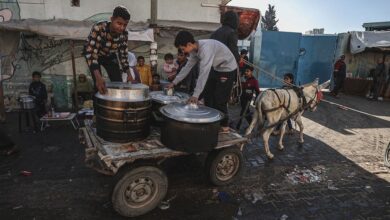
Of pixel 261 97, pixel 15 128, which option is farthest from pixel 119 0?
pixel 261 97

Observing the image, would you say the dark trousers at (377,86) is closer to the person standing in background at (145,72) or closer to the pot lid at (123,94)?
the person standing in background at (145,72)

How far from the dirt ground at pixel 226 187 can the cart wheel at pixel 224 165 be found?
0.59ft

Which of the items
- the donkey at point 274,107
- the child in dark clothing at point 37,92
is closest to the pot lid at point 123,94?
the donkey at point 274,107

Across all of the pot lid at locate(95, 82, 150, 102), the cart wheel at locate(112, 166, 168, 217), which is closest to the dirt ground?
the cart wheel at locate(112, 166, 168, 217)

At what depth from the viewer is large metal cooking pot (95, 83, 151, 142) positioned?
3.59 meters

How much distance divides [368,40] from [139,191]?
15.9 metres

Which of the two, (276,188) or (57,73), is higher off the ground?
(57,73)

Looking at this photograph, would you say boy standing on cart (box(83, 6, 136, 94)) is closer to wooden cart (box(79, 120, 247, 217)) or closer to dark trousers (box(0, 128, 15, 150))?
wooden cart (box(79, 120, 247, 217))

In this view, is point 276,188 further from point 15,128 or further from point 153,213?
point 15,128

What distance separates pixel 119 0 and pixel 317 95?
7128 mm

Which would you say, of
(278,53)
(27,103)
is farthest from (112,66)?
Result: (278,53)

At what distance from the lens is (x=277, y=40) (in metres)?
16.1

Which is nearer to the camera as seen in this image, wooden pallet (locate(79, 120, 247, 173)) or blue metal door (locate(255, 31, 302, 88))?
wooden pallet (locate(79, 120, 247, 173))

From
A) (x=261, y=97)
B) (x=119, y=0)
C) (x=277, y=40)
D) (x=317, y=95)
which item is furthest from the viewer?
(x=277, y=40)
